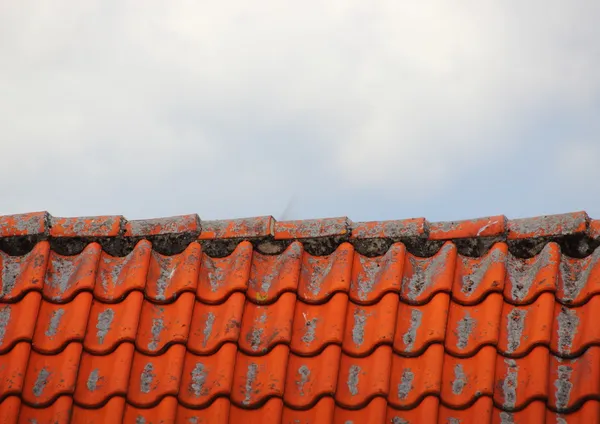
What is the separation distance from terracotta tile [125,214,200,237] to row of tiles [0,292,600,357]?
0.50 m

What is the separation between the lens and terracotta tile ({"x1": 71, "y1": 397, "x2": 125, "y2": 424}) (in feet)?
12.3

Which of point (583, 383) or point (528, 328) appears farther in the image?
point (528, 328)

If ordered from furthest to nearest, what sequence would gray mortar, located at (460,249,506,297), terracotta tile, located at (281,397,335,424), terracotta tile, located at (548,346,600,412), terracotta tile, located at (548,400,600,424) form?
1. gray mortar, located at (460,249,506,297)
2. terracotta tile, located at (281,397,335,424)
3. terracotta tile, located at (548,346,600,412)
4. terracotta tile, located at (548,400,600,424)

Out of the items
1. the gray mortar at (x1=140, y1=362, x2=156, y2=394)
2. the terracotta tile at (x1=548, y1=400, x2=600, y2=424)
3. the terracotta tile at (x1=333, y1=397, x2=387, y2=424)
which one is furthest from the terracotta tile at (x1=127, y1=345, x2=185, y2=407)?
the terracotta tile at (x1=548, y1=400, x2=600, y2=424)

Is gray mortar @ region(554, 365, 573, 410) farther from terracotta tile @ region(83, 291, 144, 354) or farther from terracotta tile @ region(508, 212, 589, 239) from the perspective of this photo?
terracotta tile @ region(83, 291, 144, 354)

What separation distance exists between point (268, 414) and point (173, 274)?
1.05 m

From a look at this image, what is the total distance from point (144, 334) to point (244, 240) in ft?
2.65

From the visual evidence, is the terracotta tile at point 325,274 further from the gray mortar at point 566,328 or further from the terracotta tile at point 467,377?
the gray mortar at point 566,328

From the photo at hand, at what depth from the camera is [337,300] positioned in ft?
13.8

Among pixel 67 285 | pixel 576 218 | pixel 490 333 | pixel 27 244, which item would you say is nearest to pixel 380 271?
pixel 490 333

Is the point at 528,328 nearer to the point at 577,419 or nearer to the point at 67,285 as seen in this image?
the point at 577,419

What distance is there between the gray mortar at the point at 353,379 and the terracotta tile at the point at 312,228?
0.88 metres

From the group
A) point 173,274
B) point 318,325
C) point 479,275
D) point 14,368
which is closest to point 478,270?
point 479,275

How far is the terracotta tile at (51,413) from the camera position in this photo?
3771mm
